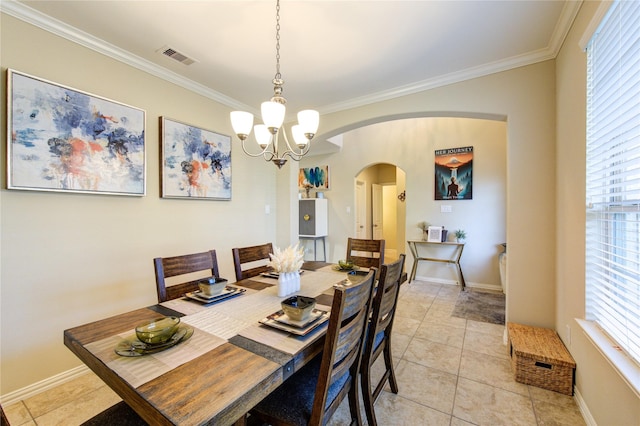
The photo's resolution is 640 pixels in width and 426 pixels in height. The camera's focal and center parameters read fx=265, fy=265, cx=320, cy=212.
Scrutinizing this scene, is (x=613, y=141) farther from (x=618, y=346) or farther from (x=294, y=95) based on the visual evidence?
(x=294, y=95)

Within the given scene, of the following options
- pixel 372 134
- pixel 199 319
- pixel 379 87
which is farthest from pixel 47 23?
pixel 372 134

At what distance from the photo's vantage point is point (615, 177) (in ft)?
4.58

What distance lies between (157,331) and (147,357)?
10 centimetres

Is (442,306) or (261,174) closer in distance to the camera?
(442,306)

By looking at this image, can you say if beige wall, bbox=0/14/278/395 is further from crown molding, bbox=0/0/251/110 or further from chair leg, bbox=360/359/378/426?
chair leg, bbox=360/359/378/426

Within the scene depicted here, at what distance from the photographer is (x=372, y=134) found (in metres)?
5.42

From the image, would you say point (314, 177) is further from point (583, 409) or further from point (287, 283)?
point (583, 409)

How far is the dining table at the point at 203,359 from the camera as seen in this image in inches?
31.1

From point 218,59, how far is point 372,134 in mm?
3592

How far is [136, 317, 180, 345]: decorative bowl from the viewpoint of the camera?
1062mm

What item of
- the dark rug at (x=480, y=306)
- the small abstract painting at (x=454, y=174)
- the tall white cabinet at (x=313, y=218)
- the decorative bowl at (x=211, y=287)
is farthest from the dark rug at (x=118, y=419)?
the small abstract painting at (x=454, y=174)

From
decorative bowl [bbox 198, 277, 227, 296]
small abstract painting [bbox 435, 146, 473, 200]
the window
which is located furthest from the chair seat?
small abstract painting [bbox 435, 146, 473, 200]

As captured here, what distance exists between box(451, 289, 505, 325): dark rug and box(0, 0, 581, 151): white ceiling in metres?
2.71

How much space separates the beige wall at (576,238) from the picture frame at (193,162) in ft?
10.6
